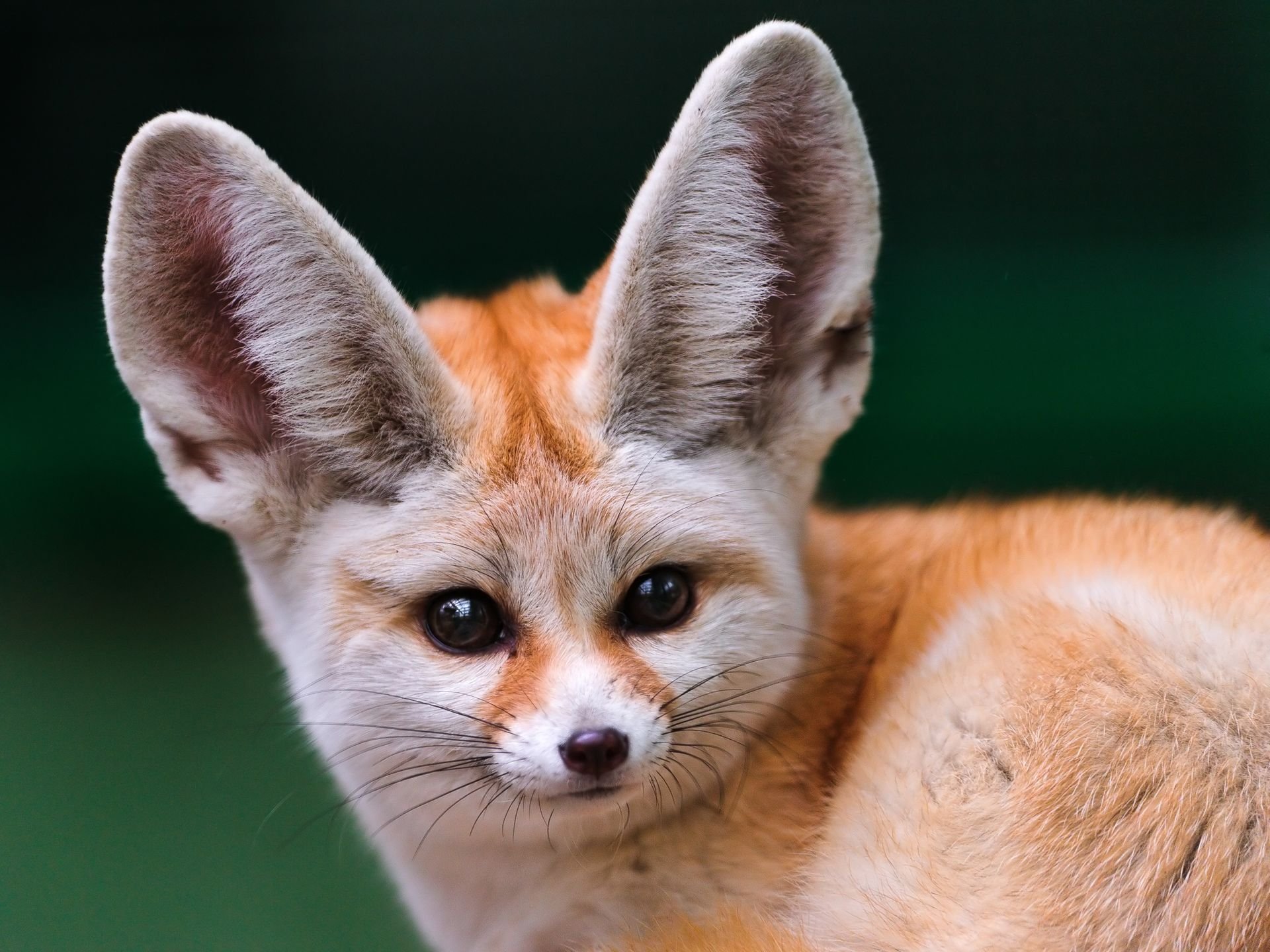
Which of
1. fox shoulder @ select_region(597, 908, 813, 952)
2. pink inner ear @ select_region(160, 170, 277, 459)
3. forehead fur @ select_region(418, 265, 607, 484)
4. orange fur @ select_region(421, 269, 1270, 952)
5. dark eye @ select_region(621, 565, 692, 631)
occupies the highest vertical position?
pink inner ear @ select_region(160, 170, 277, 459)

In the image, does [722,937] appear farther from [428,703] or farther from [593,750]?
[428,703]

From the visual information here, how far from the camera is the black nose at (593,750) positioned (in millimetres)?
1202

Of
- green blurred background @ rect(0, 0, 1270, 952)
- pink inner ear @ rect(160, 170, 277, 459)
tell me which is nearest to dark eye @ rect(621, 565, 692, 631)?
pink inner ear @ rect(160, 170, 277, 459)

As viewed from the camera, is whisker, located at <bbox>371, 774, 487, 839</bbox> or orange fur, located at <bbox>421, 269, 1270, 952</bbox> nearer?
orange fur, located at <bbox>421, 269, 1270, 952</bbox>

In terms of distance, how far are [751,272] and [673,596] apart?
40cm

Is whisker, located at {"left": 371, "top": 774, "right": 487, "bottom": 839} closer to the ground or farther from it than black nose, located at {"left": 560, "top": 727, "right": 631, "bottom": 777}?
closer to the ground

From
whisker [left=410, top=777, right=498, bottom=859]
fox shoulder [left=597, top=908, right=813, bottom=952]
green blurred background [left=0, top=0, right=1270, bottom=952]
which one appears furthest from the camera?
green blurred background [left=0, top=0, right=1270, bottom=952]

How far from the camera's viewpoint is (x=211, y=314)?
1407 mm

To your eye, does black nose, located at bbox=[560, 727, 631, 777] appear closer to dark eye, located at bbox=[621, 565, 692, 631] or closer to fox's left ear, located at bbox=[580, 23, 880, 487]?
dark eye, located at bbox=[621, 565, 692, 631]

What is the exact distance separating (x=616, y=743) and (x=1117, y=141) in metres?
1.69

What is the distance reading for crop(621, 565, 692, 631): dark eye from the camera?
4.57ft

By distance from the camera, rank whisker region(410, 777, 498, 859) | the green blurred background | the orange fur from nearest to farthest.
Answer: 1. the orange fur
2. whisker region(410, 777, 498, 859)
3. the green blurred background

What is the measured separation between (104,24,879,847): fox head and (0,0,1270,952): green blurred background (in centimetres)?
82

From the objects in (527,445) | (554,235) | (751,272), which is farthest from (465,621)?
(554,235)
